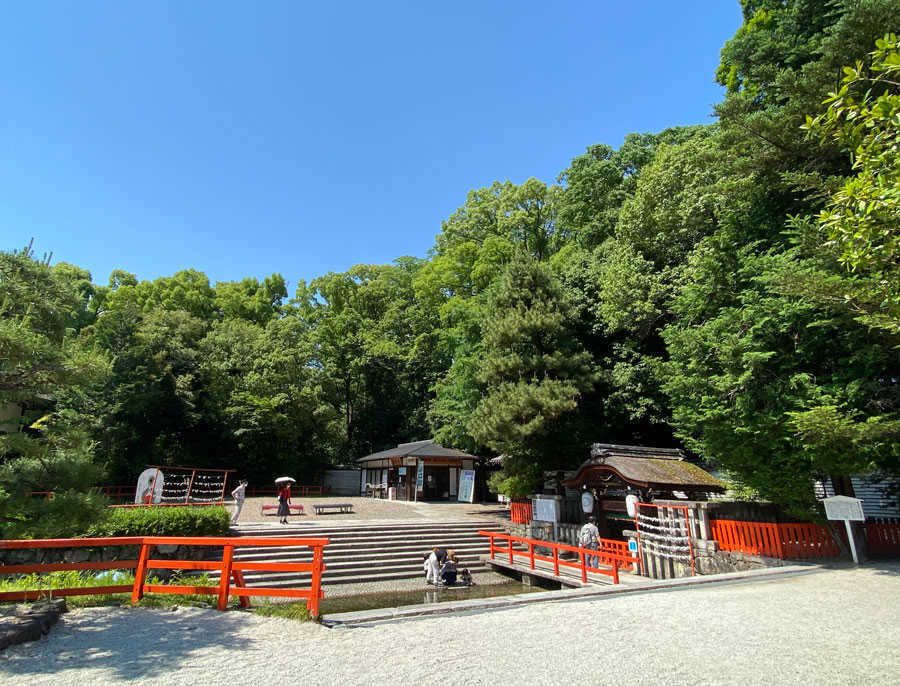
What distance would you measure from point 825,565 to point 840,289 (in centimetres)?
575

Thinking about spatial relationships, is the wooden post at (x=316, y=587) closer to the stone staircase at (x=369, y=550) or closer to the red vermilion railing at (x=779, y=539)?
the stone staircase at (x=369, y=550)

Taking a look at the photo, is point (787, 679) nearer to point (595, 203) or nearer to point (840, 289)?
point (840, 289)

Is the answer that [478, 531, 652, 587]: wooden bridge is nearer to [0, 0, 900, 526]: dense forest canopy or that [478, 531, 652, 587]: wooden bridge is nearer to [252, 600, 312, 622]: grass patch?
[0, 0, 900, 526]: dense forest canopy

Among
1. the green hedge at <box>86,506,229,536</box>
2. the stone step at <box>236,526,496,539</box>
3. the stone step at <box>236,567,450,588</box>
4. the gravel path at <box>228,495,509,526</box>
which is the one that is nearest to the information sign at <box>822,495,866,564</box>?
the stone step at <box>236,567,450,588</box>

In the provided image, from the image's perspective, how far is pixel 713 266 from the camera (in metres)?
13.4

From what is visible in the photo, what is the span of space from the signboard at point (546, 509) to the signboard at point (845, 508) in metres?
7.16

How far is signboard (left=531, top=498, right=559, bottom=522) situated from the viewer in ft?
48.6

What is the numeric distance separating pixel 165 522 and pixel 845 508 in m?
14.9

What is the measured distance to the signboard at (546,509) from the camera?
583 inches

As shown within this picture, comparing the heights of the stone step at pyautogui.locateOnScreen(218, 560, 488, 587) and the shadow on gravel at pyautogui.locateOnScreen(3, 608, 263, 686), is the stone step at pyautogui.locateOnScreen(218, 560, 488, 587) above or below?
below

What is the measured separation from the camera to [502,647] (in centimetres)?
468

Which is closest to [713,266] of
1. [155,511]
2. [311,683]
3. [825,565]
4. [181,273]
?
[825,565]

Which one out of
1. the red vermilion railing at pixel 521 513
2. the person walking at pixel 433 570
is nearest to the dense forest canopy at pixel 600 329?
the red vermilion railing at pixel 521 513

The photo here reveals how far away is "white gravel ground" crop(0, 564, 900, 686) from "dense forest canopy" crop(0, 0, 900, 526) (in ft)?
5.65
